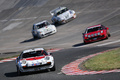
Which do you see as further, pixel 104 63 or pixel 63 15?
pixel 63 15

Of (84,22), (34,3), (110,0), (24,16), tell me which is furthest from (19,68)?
(34,3)

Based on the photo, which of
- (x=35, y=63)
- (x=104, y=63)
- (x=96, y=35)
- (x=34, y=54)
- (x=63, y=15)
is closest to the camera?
(x=35, y=63)

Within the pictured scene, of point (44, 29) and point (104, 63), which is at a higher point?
point (44, 29)

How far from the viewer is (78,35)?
28.6 metres

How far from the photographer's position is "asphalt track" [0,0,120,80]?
19.1 meters

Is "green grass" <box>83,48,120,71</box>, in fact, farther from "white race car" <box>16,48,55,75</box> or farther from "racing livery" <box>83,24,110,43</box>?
"racing livery" <box>83,24,110,43</box>

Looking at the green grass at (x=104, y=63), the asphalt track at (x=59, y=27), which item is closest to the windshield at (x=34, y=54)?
the asphalt track at (x=59, y=27)

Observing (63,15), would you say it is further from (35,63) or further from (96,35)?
(35,63)

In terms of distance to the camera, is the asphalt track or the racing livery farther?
the racing livery

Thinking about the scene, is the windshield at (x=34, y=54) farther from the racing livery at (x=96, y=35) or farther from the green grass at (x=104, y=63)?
the racing livery at (x=96, y=35)

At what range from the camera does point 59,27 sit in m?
35.3

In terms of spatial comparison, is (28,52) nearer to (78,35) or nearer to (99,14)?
(78,35)

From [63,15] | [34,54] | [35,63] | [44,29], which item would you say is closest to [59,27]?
[63,15]

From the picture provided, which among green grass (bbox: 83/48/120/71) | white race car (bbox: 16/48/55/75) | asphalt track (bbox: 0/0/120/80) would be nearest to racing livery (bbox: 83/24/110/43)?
asphalt track (bbox: 0/0/120/80)
